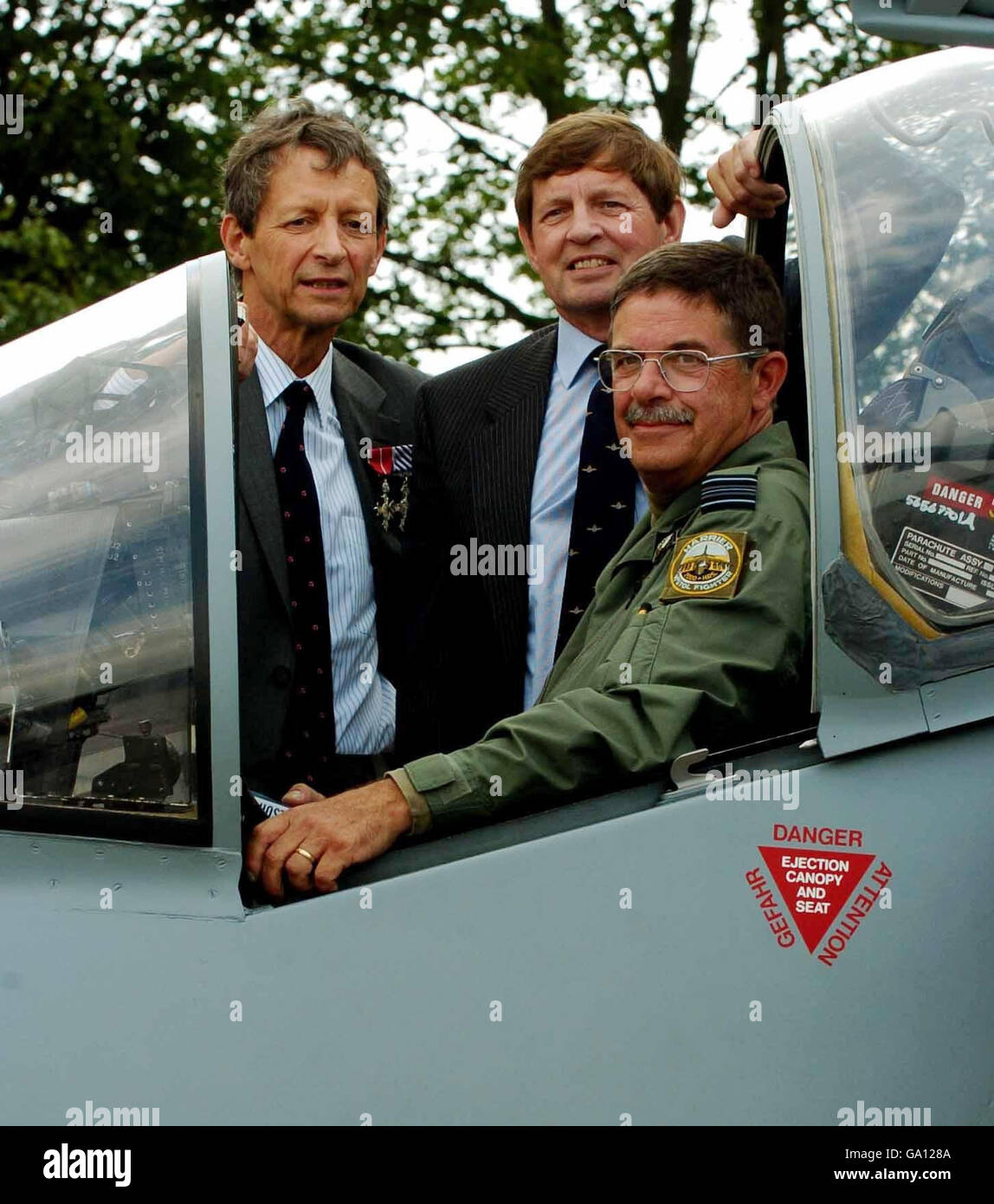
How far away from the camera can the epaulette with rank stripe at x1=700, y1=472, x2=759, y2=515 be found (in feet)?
8.48

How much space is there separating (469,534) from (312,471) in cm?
41

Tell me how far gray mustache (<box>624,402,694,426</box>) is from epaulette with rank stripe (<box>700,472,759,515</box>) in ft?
0.40

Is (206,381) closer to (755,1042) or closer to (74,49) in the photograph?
(755,1042)

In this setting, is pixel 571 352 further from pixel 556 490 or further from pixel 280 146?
pixel 280 146

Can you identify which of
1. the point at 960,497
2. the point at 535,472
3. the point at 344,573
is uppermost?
the point at 535,472

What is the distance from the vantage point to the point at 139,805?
2383mm

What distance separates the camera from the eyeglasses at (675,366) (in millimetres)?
2732

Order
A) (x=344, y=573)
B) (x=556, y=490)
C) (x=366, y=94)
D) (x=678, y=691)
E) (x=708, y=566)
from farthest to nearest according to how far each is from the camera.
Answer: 1. (x=366, y=94)
2. (x=556, y=490)
3. (x=344, y=573)
4. (x=708, y=566)
5. (x=678, y=691)

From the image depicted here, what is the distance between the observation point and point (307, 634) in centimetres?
316

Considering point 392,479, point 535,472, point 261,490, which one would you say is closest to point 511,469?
point 535,472

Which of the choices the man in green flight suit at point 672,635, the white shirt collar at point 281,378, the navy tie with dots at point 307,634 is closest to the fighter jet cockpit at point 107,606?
the man in green flight suit at point 672,635

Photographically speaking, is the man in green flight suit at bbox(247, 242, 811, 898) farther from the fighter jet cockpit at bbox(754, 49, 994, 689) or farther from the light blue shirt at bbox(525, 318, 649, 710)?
the light blue shirt at bbox(525, 318, 649, 710)

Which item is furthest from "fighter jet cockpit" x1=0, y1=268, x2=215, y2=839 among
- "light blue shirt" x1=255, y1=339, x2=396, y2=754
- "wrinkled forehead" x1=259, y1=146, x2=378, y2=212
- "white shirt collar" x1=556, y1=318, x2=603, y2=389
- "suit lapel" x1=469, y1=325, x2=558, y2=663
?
"white shirt collar" x1=556, y1=318, x2=603, y2=389

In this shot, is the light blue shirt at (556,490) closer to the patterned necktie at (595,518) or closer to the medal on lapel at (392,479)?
the patterned necktie at (595,518)
